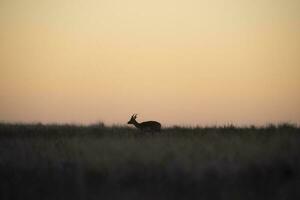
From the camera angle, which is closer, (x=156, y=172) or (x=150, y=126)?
(x=156, y=172)

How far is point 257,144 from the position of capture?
15.9 m

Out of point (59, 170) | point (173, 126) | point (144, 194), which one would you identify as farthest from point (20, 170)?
point (173, 126)

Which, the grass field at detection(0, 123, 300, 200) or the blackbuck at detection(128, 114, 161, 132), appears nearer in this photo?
the grass field at detection(0, 123, 300, 200)

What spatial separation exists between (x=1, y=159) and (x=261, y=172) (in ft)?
23.9

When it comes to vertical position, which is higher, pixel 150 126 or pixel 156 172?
pixel 150 126

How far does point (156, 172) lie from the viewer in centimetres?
1168

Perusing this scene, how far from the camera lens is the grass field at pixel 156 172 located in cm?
1037

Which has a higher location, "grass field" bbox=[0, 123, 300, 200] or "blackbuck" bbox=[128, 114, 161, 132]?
"blackbuck" bbox=[128, 114, 161, 132]

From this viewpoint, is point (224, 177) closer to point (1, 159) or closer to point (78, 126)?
point (1, 159)

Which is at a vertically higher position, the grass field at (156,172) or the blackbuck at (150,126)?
the blackbuck at (150,126)

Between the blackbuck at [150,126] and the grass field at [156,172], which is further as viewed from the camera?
the blackbuck at [150,126]

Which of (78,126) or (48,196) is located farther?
(78,126)

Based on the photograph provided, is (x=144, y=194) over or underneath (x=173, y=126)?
underneath

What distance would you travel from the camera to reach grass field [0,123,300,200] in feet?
34.0
